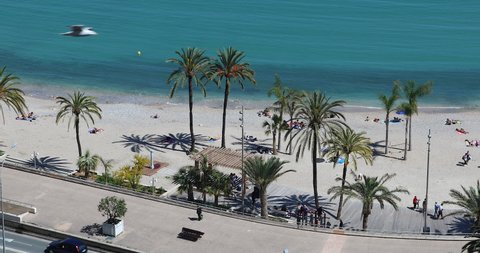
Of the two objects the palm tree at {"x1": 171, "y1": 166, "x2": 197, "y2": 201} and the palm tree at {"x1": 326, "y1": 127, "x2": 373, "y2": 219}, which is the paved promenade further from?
the palm tree at {"x1": 326, "y1": 127, "x2": 373, "y2": 219}

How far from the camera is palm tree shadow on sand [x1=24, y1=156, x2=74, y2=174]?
68.4 metres

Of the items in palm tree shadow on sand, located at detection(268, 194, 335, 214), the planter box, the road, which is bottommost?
the road

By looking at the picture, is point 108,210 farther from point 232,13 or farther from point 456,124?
point 232,13

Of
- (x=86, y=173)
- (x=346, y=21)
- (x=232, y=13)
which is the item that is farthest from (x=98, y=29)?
(x=86, y=173)

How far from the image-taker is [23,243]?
49031mm

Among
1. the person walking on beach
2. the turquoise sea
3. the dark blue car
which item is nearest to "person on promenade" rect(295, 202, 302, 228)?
the dark blue car

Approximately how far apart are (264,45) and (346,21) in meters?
24.0

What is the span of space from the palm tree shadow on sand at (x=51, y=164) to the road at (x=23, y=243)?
1765cm

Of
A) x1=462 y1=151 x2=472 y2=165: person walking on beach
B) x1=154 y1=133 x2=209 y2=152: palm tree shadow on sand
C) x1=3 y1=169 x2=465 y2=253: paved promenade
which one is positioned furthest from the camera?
x1=154 y1=133 x2=209 y2=152: palm tree shadow on sand

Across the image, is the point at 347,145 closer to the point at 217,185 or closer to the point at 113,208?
the point at 217,185

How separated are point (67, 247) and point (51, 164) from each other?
25.2 m

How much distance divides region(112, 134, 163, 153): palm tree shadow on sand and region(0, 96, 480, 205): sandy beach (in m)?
0.10

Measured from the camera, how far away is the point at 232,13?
152125 mm

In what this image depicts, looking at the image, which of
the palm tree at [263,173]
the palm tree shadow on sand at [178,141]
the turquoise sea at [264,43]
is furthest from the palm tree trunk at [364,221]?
the turquoise sea at [264,43]
